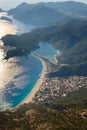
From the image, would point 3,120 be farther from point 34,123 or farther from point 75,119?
point 75,119

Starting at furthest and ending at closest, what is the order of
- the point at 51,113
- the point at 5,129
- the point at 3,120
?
1. the point at 51,113
2. the point at 3,120
3. the point at 5,129

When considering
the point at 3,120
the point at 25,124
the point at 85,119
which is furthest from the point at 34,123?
the point at 85,119

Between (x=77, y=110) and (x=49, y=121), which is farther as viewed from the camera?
(x=77, y=110)

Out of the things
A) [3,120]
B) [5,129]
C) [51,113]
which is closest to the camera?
[5,129]

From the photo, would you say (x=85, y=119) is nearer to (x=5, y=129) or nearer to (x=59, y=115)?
(x=59, y=115)

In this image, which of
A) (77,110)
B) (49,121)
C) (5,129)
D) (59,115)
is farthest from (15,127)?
(77,110)

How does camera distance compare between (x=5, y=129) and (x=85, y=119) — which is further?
(x=85, y=119)

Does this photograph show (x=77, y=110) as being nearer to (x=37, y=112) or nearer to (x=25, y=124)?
(x=37, y=112)
